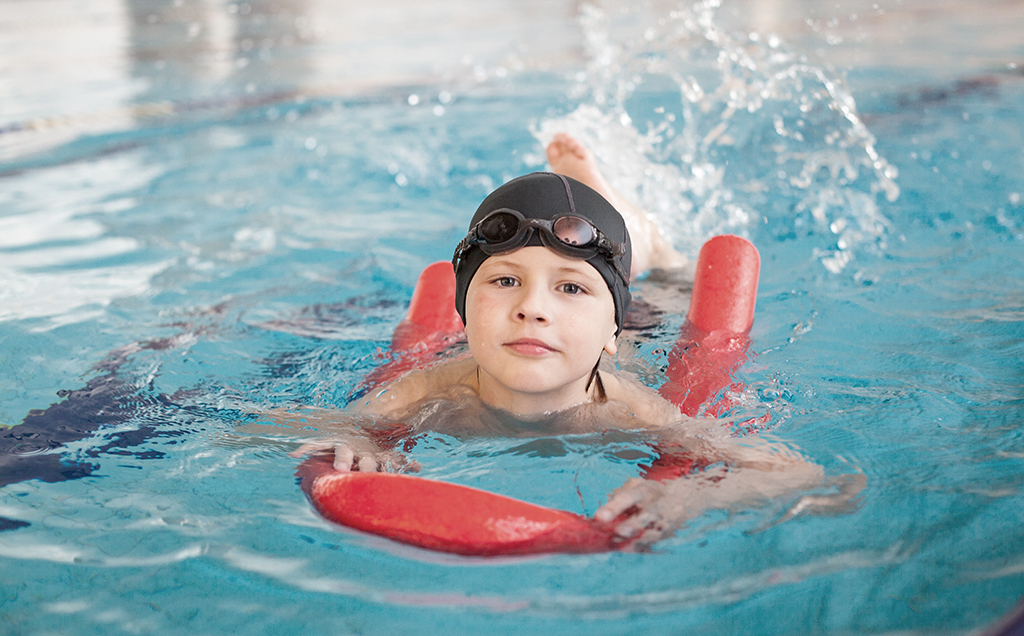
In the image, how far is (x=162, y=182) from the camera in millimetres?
5852

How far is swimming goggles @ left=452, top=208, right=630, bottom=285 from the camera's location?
87.9 inches

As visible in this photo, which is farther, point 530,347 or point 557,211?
point 557,211

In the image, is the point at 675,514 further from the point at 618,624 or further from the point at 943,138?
the point at 943,138

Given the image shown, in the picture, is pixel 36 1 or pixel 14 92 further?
pixel 36 1

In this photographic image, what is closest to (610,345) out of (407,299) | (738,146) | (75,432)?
(75,432)

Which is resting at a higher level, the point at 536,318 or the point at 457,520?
the point at 536,318

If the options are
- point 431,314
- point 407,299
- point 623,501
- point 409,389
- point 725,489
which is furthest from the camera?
point 407,299

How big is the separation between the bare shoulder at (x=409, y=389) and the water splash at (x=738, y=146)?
84.8 inches

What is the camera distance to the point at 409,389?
2.59 meters

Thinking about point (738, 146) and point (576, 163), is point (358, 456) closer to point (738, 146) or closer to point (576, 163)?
point (576, 163)

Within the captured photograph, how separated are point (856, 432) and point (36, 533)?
2.08 meters

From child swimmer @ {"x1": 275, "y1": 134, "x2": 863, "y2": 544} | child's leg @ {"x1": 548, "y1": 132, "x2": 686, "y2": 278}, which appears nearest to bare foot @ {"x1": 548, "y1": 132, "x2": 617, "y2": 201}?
child's leg @ {"x1": 548, "y1": 132, "x2": 686, "y2": 278}

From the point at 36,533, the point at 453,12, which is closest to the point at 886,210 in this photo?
the point at 36,533

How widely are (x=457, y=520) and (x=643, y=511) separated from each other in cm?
43
